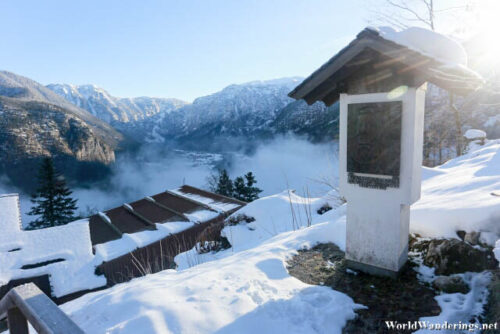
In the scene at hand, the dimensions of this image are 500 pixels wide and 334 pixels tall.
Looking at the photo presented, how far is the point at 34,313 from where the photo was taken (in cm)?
185

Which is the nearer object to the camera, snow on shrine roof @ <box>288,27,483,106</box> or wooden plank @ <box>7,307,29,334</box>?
wooden plank @ <box>7,307,29,334</box>

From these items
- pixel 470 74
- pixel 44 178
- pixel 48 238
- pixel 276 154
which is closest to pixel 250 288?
pixel 470 74

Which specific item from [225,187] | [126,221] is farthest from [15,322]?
[225,187]

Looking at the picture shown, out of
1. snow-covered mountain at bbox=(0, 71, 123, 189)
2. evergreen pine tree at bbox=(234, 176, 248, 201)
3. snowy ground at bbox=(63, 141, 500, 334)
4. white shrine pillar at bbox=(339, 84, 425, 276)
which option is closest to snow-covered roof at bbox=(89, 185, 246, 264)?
snowy ground at bbox=(63, 141, 500, 334)

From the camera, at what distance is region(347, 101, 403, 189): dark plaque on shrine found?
343 cm

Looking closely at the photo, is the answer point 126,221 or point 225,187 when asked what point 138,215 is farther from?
point 225,187

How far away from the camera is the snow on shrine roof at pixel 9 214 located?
12.1m

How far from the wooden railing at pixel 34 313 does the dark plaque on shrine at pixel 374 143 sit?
11.7 feet

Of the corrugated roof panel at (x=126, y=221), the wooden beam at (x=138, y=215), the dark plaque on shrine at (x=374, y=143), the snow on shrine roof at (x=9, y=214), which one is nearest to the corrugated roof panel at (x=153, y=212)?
the wooden beam at (x=138, y=215)

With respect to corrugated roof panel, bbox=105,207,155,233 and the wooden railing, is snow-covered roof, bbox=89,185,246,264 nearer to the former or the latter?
corrugated roof panel, bbox=105,207,155,233

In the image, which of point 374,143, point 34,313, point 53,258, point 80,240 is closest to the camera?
point 34,313

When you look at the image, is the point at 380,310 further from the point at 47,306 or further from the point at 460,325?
the point at 47,306

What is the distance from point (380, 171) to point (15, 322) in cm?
Answer: 426

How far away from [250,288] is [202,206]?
13807 millimetres
